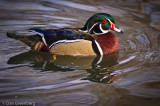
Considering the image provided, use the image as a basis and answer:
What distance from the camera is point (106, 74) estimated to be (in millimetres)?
5324

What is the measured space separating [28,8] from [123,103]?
230 inches

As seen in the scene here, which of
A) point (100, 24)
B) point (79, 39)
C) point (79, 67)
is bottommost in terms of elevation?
point (79, 67)

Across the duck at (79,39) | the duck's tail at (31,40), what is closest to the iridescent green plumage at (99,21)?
the duck at (79,39)

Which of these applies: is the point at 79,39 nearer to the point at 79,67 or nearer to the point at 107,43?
the point at 107,43

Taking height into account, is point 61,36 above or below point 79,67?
above

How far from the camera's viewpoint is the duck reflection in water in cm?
531

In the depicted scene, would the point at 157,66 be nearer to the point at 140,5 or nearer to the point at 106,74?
the point at 106,74

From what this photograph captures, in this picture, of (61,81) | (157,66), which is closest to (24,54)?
(61,81)

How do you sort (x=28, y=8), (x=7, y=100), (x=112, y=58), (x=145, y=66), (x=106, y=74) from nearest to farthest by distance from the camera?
(x=7, y=100)
(x=106, y=74)
(x=145, y=66)
(x=112, y=58)
(x=28, y=8)

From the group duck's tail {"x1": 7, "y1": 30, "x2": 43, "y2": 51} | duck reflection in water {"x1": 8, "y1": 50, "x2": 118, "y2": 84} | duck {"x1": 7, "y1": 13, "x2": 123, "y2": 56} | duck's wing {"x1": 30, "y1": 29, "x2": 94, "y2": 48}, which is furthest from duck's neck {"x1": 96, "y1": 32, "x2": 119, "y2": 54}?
duck's tail {"x1": 7, "y1": 30, "x2": 43, "y2": 51}

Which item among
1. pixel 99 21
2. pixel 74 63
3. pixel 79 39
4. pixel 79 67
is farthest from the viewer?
pixel 99 21

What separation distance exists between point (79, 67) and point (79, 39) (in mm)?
796

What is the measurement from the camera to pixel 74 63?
595 cm

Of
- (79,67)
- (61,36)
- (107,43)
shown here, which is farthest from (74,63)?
(107,43)
